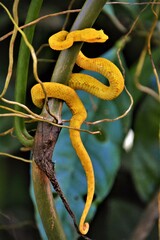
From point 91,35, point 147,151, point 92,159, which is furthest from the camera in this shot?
point 147,151

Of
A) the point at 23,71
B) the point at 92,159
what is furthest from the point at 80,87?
the point at 92,159

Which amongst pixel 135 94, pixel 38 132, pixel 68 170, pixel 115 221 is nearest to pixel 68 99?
pixel 38 132

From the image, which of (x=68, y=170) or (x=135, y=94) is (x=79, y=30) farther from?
(x=135, y=94)

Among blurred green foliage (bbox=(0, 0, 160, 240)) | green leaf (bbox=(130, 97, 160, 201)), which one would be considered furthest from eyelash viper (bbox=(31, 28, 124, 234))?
green leaf (bbox=(130, 97, 160, 201))

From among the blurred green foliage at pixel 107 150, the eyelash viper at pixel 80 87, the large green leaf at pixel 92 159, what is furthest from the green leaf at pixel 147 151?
the eyelash viper at pixel 80 87

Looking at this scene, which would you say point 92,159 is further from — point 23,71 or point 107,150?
point 23,71

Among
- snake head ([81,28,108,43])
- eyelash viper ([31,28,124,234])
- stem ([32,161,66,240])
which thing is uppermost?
snake head ([81,28,108,43])

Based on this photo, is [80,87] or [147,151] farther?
[147,151]

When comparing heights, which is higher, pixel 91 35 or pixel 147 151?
pixel 91 35

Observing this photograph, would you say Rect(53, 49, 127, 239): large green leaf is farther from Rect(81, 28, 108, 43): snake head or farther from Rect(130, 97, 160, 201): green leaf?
Rect(81, 28, 108, 43): snake head
